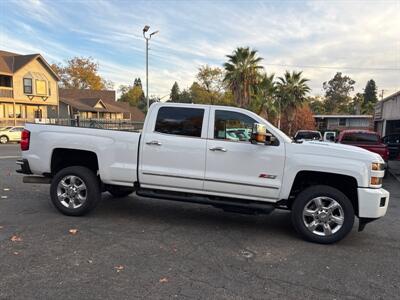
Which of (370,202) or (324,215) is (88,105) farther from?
(370,202)

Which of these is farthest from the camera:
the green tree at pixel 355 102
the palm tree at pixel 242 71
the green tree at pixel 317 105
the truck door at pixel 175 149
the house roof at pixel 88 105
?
the green tree at pixel 355 102

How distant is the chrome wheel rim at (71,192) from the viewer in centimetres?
619

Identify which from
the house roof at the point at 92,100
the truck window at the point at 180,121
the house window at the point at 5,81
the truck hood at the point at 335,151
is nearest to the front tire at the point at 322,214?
the truck hood at the point at 335,151

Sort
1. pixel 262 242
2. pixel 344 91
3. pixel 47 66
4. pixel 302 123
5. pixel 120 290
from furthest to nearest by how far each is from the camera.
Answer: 1. pixel 344 91
2. pixel 302 123
3. pixel 47 66
4. pixel 262 242
5. pixel 120 290

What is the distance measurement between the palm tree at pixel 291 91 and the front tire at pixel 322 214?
40356 mm

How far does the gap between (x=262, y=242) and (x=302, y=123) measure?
54.1 m

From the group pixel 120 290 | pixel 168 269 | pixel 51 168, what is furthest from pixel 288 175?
pixel 51 168

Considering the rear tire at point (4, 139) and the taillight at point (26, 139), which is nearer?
the taillight at point (26, 139)

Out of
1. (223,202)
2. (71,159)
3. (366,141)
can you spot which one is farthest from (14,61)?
(223,202)

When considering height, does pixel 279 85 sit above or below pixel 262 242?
above

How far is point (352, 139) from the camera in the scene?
1384 cm

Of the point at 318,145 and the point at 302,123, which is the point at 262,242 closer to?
the point at 318,145

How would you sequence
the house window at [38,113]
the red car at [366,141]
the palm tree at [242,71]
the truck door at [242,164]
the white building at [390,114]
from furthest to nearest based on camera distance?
the house window at [38,113] → the palm tree at [242,71] → the white building at [390,114] → the red car at [366,141] → the truck door at [242,164]

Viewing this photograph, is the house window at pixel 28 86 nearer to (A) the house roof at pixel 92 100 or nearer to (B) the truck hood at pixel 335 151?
(A) the house roof at pixel 92 100
